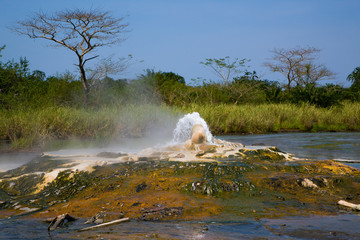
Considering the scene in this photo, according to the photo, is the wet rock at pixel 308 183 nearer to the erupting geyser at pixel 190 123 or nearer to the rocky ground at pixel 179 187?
the rocky ground at pixel 179 187

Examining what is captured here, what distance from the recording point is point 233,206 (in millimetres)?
3971

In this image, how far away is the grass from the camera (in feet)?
39.4

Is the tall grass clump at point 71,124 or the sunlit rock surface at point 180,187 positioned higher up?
the tall grass clump at point 71,124

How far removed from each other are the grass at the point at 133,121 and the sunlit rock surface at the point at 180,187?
6258mm

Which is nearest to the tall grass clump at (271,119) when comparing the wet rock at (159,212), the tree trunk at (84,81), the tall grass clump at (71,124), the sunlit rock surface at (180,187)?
the tall grass clump at (71,124)

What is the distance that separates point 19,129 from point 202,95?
53.4 ft

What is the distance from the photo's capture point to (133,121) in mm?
14570

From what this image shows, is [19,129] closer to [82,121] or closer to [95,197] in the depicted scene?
[82,121]

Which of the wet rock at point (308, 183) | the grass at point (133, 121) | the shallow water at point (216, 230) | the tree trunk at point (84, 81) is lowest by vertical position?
the shallow water at point (216, 230)

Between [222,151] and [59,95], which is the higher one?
[59,95]

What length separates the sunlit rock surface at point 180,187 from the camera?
12.8 ft

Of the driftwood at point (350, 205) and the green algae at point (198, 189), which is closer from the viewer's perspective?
the driftwood at point (350, 205)

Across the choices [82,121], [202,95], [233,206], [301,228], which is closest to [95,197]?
[233,206]

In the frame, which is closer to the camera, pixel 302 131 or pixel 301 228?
pixel 301 228
